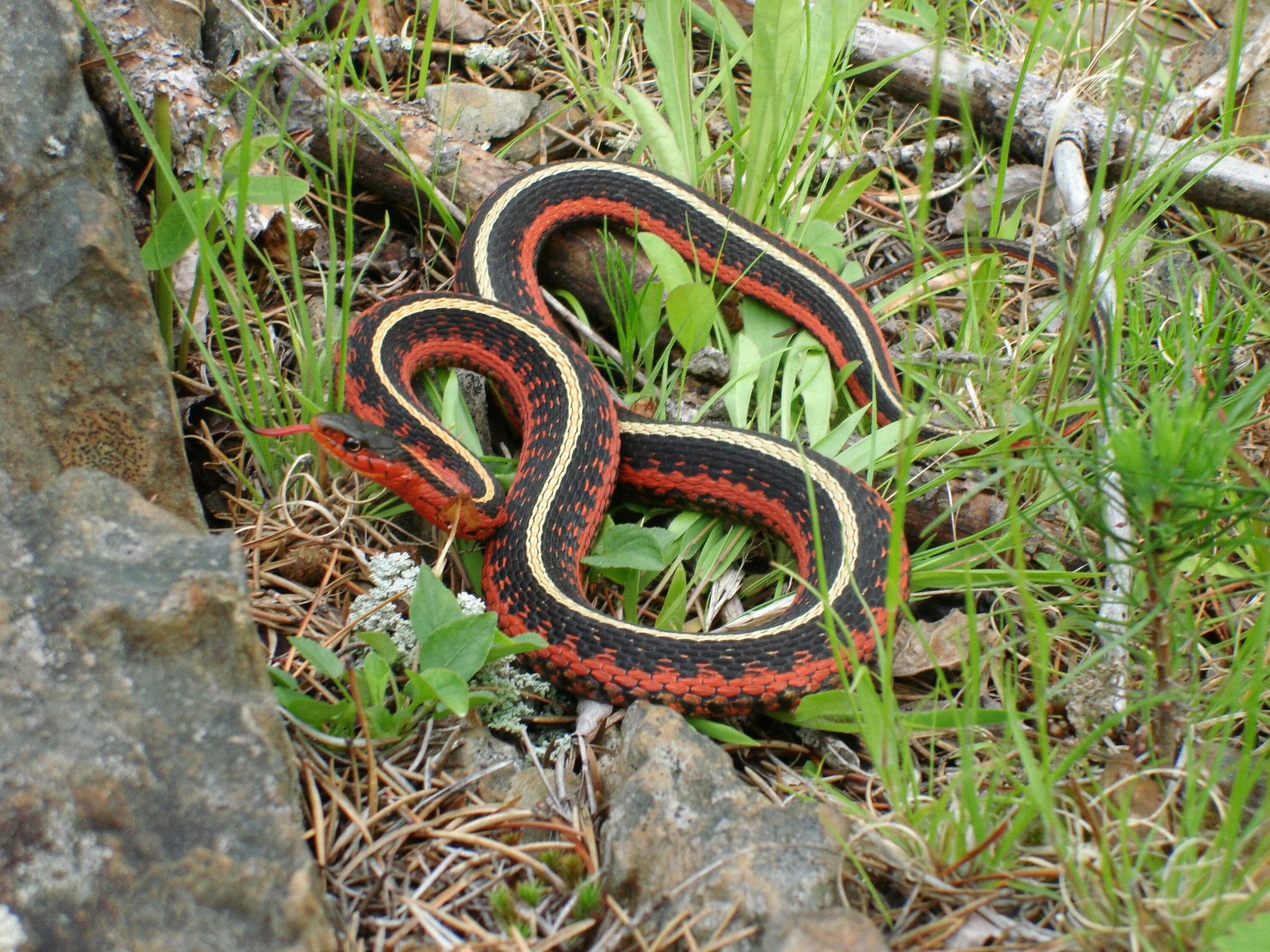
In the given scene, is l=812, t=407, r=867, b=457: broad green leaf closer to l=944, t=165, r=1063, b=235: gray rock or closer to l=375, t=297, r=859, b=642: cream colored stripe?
l=375, t=297, r=859, b=642: cream colored stripe

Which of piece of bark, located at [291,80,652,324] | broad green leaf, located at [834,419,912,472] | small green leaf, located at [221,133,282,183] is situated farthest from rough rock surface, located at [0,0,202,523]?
broad green leaf, located at [834,419,912,472]

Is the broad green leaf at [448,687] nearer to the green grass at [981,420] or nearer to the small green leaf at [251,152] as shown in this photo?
the green grass at [981,420]

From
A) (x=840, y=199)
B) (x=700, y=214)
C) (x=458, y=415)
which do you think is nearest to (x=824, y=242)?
(x=840, y=199)

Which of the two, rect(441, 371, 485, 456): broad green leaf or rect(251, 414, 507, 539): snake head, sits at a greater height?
rect(251, 414, 507, 539): snake head

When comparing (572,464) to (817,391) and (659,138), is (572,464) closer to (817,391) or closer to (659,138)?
(817,391)

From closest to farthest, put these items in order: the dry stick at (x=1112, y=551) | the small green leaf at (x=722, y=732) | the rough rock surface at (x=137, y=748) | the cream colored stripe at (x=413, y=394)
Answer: the rough rock surface at (x=137, y=748), the dry stick at (x=1112, y=551), the small green leaf at (x=722, y=732), the cream colored stripe at (x=413, y=394)

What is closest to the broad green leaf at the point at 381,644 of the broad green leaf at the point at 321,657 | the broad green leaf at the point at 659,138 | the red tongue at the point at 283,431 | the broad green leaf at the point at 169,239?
the broad green leaf at the point at 321,657
